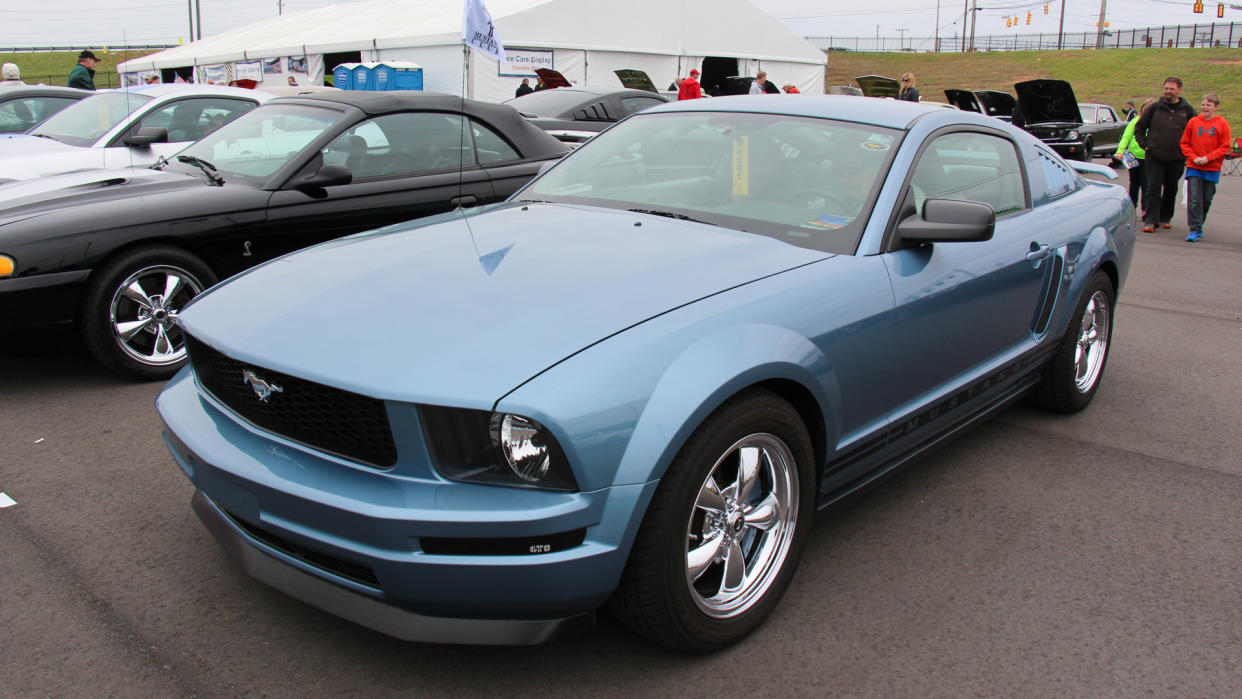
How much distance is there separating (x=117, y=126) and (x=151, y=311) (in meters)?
3.87

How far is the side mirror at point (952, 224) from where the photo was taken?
2951mm

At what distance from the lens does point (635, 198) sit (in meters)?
3.45

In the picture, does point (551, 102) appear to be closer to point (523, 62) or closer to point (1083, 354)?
point (1083, 354)

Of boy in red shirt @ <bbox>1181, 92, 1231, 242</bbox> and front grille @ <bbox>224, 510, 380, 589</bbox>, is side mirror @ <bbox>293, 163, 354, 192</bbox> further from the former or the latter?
boy in red shirt @ <bbox>1181, 92, 1231, 242</bbox>

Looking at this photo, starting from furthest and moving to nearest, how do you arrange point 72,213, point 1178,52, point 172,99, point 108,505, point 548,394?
point 1178,52 → point 172,99 → point 72,213 → point 108,505 → point 548,394

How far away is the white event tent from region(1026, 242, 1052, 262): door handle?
15.2 m

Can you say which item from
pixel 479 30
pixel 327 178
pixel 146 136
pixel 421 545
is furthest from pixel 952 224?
pixel 146 136

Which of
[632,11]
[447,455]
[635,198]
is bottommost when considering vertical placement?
[447,455]

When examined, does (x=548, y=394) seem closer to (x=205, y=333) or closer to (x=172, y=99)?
(x=205, y=333)

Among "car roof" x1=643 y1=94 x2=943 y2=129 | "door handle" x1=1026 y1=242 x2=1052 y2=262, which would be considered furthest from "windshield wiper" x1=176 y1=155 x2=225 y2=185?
"door handle" x1=1026 y1=242 x2=1052 y2=262

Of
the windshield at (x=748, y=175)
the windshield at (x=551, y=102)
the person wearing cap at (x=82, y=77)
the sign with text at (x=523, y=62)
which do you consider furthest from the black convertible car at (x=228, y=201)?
the sign with text at (x=523, y=62)

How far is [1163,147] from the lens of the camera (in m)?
11.0

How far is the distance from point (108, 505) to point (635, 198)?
2.23 meters

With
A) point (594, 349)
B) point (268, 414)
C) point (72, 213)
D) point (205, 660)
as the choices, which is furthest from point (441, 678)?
point (72, 213)
